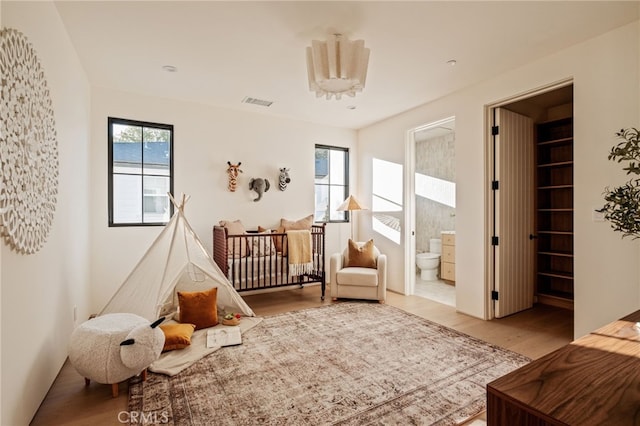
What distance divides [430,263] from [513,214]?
2.04 metres

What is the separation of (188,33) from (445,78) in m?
2.50

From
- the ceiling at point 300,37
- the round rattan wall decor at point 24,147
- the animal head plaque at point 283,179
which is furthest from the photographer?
the animal head plaque at point 283,179

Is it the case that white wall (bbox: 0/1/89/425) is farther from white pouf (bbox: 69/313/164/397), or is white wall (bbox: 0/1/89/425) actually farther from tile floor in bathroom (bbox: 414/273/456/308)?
tile floor in bathroom (bbox: 414/273/456/308)

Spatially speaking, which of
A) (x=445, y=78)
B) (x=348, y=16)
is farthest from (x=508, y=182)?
(x=348, y=16)

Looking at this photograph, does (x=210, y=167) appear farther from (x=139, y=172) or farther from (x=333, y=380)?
(x=333, y=380)

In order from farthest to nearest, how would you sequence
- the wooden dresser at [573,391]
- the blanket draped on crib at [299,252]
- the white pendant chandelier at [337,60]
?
the blanket draped on crib at [299,252], the white pendant chandelier at [337,60], the wooden dresser at [573,391]

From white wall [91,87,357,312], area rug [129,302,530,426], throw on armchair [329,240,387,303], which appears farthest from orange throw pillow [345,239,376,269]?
area rug [129,302,530,426]

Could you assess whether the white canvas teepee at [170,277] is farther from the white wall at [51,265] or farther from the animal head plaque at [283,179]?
the animal head plaque at [283,179]

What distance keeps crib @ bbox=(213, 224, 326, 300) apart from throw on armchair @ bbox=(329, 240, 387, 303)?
0.88 ft

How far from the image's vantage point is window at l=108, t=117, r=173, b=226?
3.73 meters

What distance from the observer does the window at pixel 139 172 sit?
3732mm

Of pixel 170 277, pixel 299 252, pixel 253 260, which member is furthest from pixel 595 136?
pixel 170 277

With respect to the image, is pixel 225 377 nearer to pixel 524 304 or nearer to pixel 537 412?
pixel 537 412

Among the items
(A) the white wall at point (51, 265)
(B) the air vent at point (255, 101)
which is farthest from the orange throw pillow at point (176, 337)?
(B) the air vent at point (255, 101)
